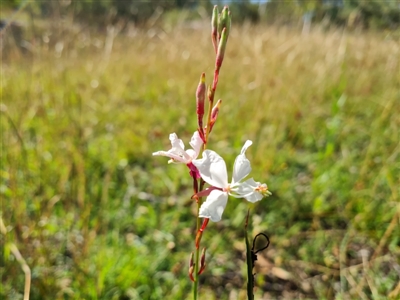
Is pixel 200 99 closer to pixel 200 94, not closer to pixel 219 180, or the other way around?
pixel 200 94

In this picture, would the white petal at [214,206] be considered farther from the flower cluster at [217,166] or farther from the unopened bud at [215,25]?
the unopened bud at [215,25]

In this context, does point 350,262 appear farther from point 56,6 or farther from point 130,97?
point 130,97

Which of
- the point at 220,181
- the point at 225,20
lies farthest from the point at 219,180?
the point at 225,20

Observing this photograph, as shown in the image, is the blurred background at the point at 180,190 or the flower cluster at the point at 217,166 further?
the blurred background at the point at 180,190

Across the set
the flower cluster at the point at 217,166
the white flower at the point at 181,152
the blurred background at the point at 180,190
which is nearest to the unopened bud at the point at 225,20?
the flower cluster at the point at 217,166

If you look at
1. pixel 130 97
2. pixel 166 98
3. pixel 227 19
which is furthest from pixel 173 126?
pixel 227 19

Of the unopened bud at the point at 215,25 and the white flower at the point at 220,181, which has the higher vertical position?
the unopened bud at the point at 215,25
